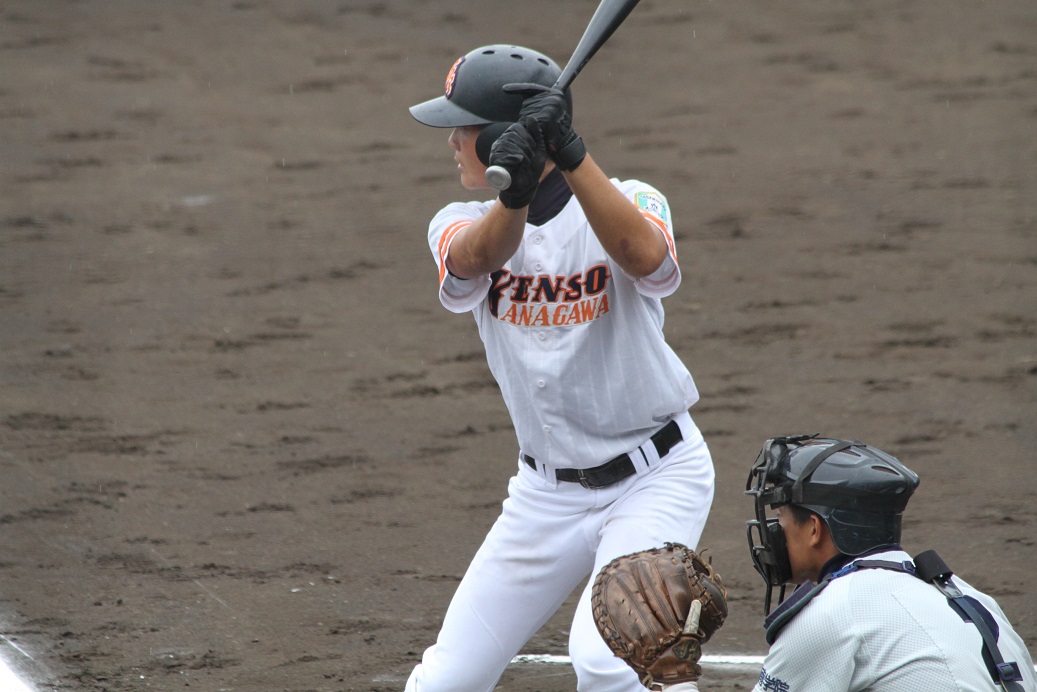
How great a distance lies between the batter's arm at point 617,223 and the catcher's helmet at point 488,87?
281 mm

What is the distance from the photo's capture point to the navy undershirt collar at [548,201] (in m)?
2.98

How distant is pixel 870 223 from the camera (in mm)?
8047

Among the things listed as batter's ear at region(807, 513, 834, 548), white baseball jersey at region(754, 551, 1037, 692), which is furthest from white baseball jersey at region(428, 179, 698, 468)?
white baseball jersey at region(754, 551, 1037, 692)

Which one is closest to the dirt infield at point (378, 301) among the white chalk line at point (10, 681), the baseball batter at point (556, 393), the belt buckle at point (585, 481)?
the white chalk line at point (10, 681)

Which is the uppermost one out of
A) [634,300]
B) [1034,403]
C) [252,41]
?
[634,300]

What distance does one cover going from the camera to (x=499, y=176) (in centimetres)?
256

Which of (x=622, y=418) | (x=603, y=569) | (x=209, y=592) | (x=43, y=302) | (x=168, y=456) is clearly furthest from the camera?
(x=43, y=302)

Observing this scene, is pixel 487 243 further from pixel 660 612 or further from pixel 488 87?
pixel 660 612

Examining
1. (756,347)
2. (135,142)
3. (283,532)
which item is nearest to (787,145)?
(756,347)

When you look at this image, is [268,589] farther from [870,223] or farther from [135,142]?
[135,142]

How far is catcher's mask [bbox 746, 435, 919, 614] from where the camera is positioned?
2279 mm

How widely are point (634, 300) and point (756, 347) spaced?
4.00 meters

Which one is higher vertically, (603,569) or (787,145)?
(603,569)

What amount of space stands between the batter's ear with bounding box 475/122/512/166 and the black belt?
727mm
